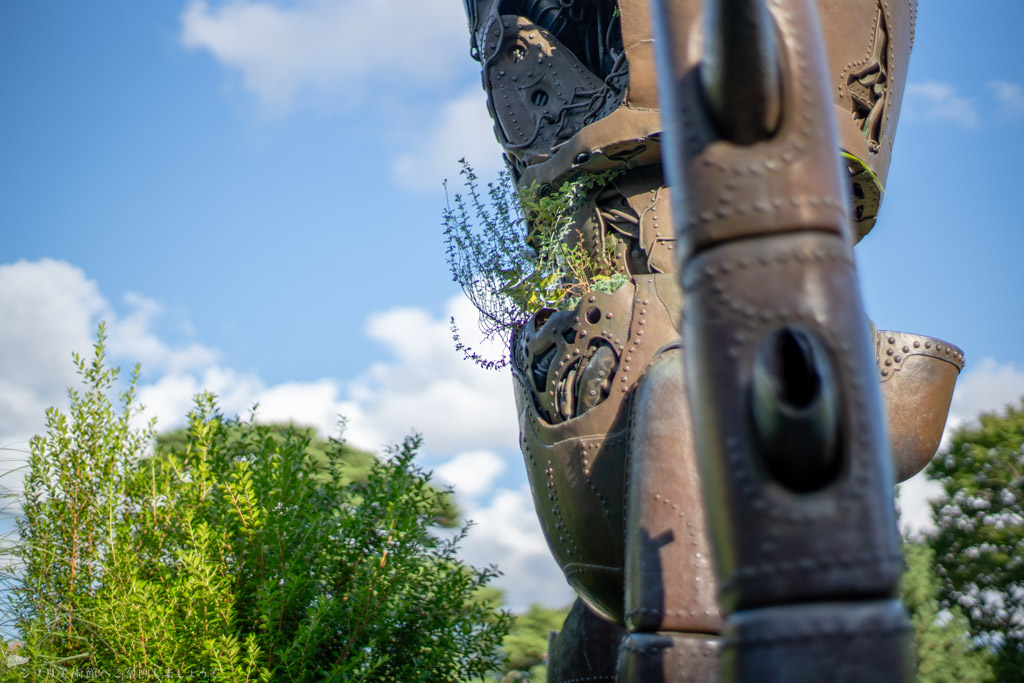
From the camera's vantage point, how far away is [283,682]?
3799 millimetres

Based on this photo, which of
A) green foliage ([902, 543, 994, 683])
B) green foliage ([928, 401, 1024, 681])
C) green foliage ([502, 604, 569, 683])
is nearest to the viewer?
green foliage ([502, 604, 569, 683])

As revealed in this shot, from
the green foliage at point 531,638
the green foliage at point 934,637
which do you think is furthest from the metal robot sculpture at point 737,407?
the green foliage at point 934,637

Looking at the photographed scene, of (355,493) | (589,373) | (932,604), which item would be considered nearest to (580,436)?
(589,373)

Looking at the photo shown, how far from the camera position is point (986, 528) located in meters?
14.7

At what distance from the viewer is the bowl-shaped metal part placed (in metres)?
3.44

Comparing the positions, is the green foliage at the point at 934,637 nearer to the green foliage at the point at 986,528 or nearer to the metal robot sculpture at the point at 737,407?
the green foliage at the point at 986,528

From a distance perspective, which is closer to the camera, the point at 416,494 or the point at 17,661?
the point at 17,661

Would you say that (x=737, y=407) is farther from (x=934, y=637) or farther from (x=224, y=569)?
→ (x=934, y=637)

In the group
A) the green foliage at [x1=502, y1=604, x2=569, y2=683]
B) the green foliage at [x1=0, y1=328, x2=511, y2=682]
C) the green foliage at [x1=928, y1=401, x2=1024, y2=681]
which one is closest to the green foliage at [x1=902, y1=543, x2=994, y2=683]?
the green foliage at [x1=928, y1=401, x2=1024, y2=681]

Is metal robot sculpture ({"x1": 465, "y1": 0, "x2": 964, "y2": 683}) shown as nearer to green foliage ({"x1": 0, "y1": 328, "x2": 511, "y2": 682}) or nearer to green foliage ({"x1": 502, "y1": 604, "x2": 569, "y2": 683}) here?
green foliage ({"x1": 0, "y1": 328, "x2": 511, "y2": 682})

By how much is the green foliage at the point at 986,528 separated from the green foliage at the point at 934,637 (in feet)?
2.88

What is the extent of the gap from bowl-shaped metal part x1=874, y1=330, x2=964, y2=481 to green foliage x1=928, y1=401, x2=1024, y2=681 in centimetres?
1214

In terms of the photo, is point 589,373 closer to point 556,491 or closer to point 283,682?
point 556,491

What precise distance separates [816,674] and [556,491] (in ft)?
5.64
